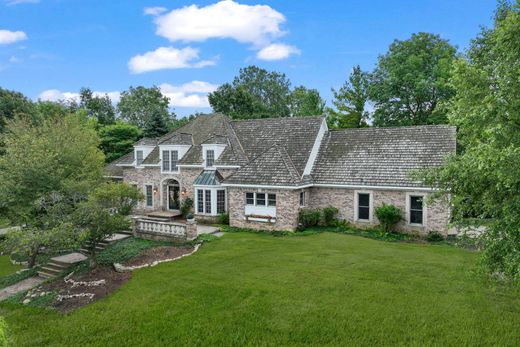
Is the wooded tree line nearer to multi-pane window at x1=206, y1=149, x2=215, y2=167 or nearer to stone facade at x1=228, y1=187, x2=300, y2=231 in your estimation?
multi-pane window at x1=206, y1=149, x2=215, y2=167

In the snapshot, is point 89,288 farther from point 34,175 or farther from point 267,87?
point 267,87

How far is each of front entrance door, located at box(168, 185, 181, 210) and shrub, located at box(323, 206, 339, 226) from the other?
12.2 meters

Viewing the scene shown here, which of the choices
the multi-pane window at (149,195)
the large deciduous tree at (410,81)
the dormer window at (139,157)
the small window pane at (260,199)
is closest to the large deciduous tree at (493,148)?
the small window pane at (260,199)

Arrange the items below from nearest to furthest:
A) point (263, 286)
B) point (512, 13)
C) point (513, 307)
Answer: point (512, 13) < point (513, 307) < point (263, 286)

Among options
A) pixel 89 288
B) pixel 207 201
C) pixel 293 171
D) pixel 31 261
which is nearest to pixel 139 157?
pixel 207 201

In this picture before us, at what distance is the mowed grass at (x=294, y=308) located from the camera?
9.81 metres

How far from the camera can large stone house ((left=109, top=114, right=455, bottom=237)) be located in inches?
872

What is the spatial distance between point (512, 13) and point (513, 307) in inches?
340

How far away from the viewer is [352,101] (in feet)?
136

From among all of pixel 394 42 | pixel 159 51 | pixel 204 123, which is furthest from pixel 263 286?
pixel 394 42

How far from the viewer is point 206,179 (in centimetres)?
2577

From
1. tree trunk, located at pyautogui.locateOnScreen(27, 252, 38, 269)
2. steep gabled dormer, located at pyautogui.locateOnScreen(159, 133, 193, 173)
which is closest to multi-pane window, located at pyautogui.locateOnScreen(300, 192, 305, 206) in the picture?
steep gabled dormer, located at pyautogui.locateOnScreen(159, 133, 193, 173)

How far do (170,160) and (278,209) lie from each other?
1071cm

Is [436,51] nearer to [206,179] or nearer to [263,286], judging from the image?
→ [206,179]
